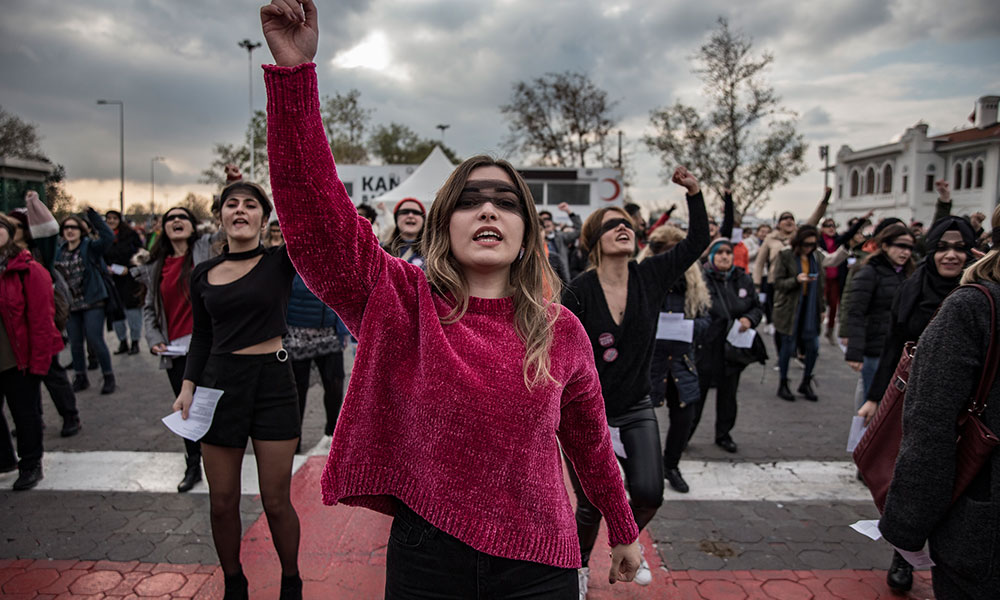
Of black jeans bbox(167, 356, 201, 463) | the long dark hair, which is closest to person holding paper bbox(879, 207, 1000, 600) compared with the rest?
black jeans bbox(167, 356, 201, 463)

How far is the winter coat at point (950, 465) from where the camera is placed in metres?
1.99

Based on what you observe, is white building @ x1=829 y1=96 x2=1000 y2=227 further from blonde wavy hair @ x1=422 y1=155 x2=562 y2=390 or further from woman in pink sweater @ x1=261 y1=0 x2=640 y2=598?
woman in pink sweater @ x1=261 y1=0 x2=640 y2=598

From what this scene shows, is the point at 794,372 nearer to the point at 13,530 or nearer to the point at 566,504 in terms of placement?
the point at 566,504

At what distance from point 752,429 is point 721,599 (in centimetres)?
348

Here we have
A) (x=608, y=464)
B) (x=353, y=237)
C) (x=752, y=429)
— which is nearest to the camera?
(x=353, y=237)

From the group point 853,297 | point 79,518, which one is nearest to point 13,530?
point 79,518

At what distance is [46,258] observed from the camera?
5547 millimetres

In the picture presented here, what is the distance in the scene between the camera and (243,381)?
122 inches

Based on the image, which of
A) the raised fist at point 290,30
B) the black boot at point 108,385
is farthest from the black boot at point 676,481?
the black boot at point 108,385

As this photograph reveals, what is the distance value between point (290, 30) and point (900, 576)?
13.4ft

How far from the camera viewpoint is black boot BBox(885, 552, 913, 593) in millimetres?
3523

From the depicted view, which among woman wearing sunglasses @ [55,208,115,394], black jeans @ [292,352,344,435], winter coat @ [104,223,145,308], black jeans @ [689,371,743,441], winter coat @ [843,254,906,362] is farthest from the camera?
winter coat @ [104,223,145,308]

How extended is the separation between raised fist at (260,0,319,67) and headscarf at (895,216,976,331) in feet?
13.2

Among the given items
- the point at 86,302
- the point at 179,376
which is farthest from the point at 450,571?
the point at 86,302
